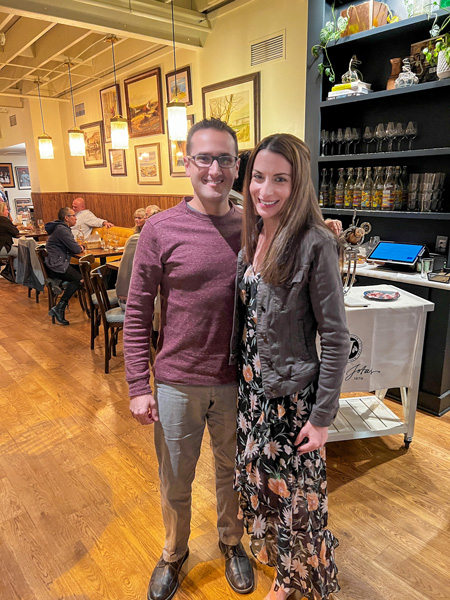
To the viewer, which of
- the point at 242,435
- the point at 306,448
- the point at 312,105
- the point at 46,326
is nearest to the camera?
the point at 306,448

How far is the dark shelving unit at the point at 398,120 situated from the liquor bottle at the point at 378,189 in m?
0.11

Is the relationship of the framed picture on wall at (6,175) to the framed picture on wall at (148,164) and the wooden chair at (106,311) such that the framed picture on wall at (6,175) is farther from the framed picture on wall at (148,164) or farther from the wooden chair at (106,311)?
the wooden chair at (106,311)

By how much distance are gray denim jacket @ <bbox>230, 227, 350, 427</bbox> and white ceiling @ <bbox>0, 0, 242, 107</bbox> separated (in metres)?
4.44

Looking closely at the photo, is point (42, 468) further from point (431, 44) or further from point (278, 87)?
point (278, 87)

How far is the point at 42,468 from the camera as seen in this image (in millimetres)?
2480

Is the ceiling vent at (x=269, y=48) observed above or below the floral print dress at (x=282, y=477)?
above

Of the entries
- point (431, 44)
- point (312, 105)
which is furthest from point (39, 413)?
point (431, 44)

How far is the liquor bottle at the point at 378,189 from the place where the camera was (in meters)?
3.46

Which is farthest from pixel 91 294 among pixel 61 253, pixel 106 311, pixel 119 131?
pixel 119 131

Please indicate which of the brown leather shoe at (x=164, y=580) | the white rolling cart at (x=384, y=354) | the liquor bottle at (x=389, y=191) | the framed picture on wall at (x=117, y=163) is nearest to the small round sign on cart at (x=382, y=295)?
the white rolling cart at (x=384, y=354)

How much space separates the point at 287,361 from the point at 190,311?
36cm

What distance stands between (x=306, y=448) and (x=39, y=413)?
242 centimetres

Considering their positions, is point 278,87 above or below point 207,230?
above

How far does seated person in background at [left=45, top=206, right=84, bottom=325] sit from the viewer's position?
507 cm
